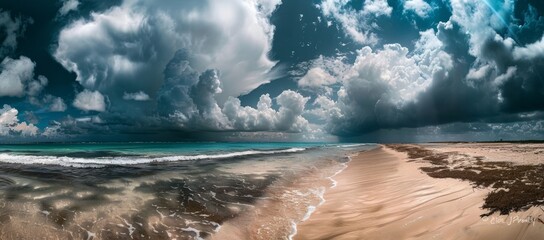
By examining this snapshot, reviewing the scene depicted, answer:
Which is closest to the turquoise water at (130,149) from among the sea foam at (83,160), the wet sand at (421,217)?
the sea foam at (83,160)

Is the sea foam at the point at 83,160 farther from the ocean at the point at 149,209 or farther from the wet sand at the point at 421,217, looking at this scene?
the wet sand at the point at 421,217

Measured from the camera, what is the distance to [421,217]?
695 cm

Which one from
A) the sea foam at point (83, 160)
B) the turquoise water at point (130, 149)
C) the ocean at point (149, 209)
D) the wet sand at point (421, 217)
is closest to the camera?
the wet sand at point (421, 217)

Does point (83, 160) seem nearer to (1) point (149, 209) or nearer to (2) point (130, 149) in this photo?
(1) point (149, 209)

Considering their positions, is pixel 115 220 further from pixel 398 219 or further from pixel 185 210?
pixel 398 219

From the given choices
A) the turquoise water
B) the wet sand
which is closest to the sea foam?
the turquoise water

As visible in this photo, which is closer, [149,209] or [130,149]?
[149,209]

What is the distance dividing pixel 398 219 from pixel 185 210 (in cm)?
744

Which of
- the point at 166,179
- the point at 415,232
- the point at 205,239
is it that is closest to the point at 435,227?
the point at 415,232

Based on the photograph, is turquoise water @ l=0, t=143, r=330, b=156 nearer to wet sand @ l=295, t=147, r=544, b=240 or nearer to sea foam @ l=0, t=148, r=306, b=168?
sea foam @ l=0, t=148, r=306, b=168

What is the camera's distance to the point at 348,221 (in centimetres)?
808

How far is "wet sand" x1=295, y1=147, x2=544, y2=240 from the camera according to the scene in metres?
5.19

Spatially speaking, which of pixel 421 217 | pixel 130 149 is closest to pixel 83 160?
pixel 421 217

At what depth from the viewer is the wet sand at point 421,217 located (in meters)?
5.19
